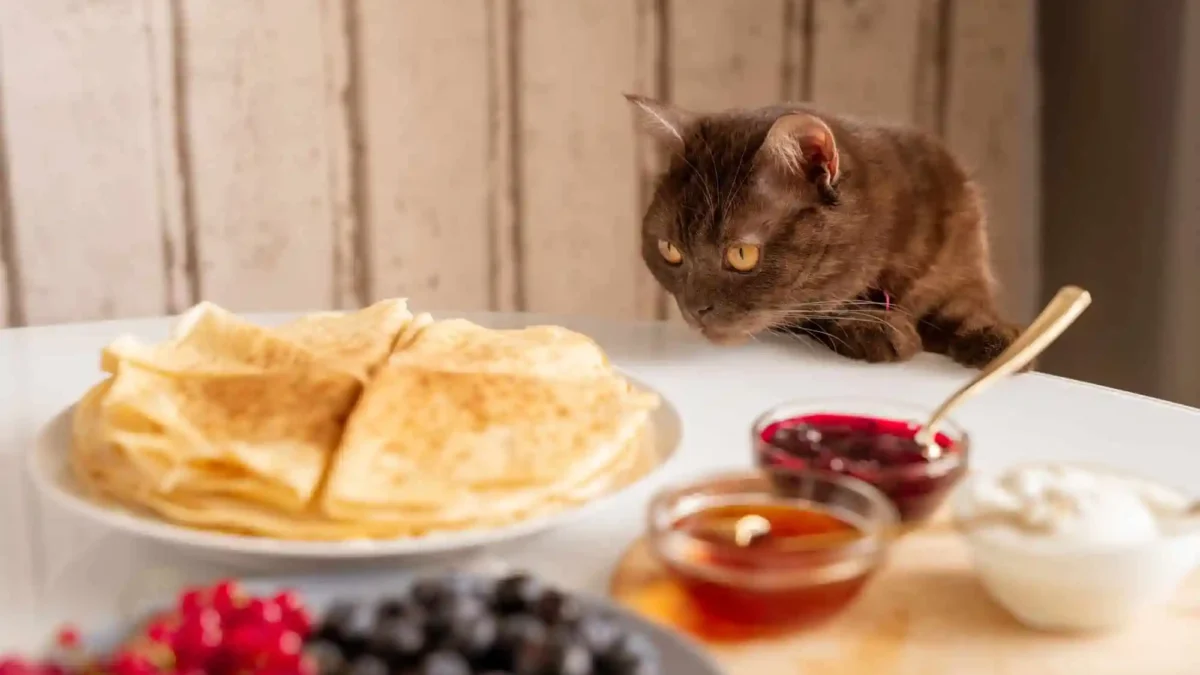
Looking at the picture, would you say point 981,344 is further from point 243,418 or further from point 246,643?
point 246,643

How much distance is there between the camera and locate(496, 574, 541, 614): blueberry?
2.45ft

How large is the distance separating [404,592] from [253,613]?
0.34ft

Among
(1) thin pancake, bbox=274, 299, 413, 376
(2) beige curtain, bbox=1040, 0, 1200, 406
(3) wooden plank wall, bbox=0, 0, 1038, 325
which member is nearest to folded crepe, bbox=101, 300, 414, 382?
(1) thin pancake, bbox=274, 299, 413, 376

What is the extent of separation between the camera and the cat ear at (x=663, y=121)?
5.14 feet

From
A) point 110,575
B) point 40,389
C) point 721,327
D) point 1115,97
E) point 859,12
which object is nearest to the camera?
point 110,575

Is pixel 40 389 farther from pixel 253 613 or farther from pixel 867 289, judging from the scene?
pixel 867 289

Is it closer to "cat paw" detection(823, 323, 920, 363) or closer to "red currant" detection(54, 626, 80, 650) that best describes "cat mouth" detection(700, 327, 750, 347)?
"cat paw" detection(823, 323, 920, 363)

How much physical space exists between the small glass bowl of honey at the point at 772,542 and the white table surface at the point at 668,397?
10 cm

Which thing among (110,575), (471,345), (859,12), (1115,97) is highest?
(859,12)

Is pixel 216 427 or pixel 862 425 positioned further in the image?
pixel 862 425

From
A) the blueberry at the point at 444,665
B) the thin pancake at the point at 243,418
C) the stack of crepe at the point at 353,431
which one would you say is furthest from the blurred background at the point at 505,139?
the blueberry at the point at 444,665

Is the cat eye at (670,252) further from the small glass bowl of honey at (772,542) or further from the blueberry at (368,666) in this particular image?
the blueberry at (368,666)

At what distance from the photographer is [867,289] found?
156cm

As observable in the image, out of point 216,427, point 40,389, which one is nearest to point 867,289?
point 216,427
